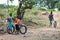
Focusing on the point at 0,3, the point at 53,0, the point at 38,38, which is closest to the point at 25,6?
the point at 38,38

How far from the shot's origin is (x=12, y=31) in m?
20.3

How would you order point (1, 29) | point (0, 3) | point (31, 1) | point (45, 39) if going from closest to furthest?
1. point (45, 39)
2. point (1, 29)
3. point (31, 1)
4. point (0, 3)

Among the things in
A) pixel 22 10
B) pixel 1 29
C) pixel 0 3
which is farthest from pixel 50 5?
pixel 1 29

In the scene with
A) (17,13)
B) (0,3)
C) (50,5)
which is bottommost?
(50,5)

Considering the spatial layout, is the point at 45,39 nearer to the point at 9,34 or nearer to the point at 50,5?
the point at 9,34

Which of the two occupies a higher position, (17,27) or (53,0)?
(17,27)

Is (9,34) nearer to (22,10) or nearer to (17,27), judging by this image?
(17,27)

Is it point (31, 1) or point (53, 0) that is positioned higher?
point (31, 1)

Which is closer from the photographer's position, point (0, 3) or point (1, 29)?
point (1, 29)

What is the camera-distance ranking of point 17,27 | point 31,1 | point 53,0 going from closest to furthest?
1. point 17,27
2. point 31,1
3. point 53,0

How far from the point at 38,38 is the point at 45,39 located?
0.66 meters

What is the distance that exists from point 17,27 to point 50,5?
5869 cm

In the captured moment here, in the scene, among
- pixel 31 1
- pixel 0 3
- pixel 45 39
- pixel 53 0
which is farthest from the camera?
pixel 53 0

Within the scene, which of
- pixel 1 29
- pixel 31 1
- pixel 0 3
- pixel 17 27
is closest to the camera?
pixel 17 27
